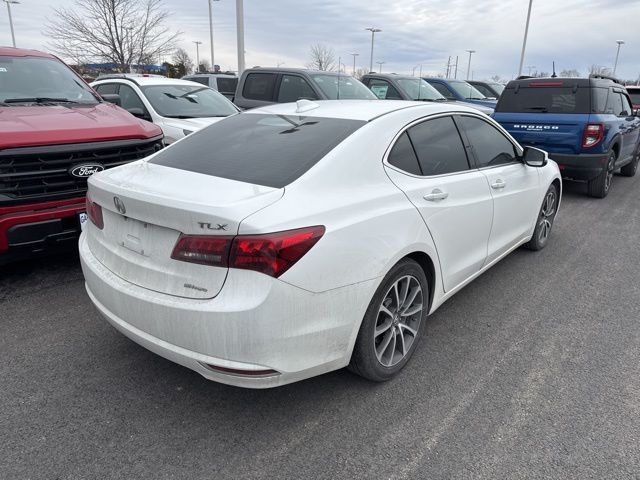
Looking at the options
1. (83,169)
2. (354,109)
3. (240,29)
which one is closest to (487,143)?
(354,109)

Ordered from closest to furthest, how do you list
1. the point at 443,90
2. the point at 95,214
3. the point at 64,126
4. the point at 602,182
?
the point at 95,214, the point at 64,126, the point at 602,182, the point at 443,90

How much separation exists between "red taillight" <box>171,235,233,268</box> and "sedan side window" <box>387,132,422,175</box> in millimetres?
1194

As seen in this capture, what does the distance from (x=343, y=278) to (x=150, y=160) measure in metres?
1.68

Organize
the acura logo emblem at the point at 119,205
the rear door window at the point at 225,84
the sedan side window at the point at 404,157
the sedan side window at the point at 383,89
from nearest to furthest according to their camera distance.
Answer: the acura logo emblem at the point at 119,205, the sedan side window at the point at 404,157, the sedan side window at the point at 383,89, the rear door window at the point at 225,84

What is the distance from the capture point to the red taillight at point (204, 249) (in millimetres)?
2086

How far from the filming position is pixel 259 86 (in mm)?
9508

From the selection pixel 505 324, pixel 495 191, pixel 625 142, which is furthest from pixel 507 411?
pixel 625 142

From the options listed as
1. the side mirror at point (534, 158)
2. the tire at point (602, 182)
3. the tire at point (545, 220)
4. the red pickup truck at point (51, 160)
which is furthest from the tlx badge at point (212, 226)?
the tire at point (602, 182)

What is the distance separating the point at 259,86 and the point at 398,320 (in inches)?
304

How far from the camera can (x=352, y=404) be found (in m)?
2.66

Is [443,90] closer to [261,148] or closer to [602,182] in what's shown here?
[602,182]

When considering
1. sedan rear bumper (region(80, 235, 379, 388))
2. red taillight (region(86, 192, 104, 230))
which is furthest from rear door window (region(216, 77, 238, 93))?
sedan rear bumper (region(80, 235, 379, 388))

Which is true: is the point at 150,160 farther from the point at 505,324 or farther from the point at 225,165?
the point at 505,324

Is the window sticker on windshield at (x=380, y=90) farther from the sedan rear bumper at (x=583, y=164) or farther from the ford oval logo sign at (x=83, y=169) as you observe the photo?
the ford oval logo sign at (x=83, y=169)
